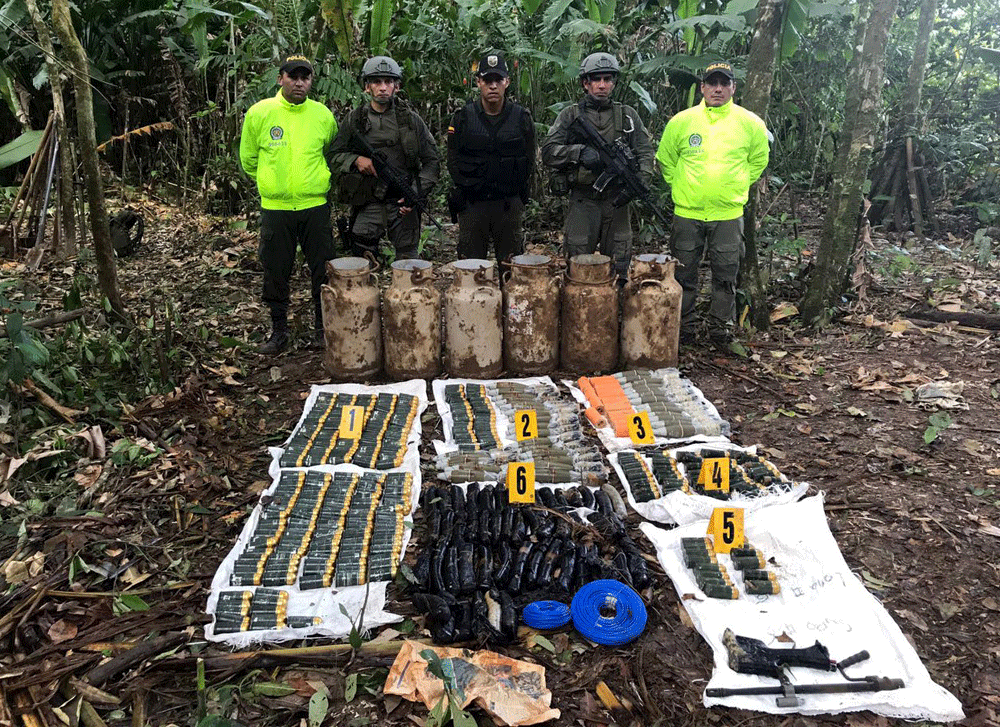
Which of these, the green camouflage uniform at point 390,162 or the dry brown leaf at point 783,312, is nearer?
the green camouflage uniform at point 390,162

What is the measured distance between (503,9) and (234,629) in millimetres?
7576

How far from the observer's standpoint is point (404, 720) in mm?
2828

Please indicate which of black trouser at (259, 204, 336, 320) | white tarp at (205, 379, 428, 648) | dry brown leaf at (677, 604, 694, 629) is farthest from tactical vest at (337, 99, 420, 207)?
dry brown leaf at (677, 604, 694, 629)

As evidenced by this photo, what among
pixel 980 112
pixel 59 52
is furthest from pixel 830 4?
pixel 59 52

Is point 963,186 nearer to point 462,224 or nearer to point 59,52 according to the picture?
point 462,224

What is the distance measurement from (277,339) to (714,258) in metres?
3.65

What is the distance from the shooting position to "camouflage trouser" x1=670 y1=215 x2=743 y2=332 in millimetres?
6062

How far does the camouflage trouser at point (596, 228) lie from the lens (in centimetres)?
652

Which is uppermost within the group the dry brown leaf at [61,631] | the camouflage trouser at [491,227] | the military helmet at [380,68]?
the military helmet at [380,68]

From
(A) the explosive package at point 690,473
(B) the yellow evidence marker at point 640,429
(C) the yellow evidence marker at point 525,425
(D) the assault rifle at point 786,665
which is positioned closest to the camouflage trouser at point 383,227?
(C) the yellow evidence marker at point 525,425

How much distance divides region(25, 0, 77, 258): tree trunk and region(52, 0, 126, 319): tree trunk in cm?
32

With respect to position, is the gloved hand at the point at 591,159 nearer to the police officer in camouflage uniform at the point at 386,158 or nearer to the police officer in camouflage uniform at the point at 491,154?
the police officer in camouflage uniform at the point at 491,154

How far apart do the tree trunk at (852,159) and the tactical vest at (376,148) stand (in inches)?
144

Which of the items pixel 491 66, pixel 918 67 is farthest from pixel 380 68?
pixel 918 67
